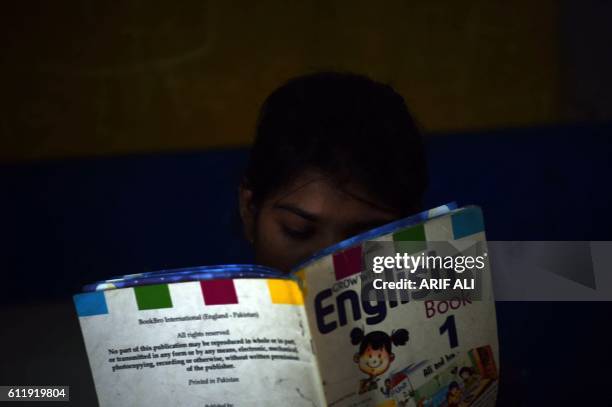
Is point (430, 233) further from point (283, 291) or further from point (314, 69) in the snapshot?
point (314, 69)

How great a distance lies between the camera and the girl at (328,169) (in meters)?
0.83

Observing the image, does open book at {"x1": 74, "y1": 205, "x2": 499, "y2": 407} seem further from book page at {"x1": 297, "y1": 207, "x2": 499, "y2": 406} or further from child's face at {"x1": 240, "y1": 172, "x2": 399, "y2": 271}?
child's face at {"x1": 240, "y1": 172, "x2": 399, "y2": 271}

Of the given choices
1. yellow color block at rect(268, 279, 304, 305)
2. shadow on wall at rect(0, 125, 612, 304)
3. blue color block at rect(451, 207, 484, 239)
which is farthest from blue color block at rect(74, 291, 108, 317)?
shadow on wall at rect(0, 125, 612, 304)

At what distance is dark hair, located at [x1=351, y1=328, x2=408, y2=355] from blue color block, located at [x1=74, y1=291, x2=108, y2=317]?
20 cm

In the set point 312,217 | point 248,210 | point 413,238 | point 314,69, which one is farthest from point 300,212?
point 314,69

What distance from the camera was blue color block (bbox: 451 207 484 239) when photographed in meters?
0.62

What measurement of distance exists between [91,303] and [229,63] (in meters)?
1.05

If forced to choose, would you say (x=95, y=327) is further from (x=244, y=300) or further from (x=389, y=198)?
(x=389, y=198)

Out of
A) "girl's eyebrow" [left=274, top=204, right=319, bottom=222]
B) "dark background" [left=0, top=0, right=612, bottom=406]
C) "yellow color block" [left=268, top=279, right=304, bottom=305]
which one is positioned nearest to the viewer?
"yellow color block" [left=268, top=279, right=304, bottom=305]

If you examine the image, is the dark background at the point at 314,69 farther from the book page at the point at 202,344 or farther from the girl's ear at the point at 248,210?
the book page at the point at 202,344

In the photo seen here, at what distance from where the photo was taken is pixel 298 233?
2.73ft

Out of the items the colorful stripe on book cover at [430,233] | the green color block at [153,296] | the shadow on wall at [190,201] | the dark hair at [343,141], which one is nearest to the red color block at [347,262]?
the colorful stripe on book cover at [430,233]

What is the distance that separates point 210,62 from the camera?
1577 millimetres

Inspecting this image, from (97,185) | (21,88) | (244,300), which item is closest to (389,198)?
(244,300)
